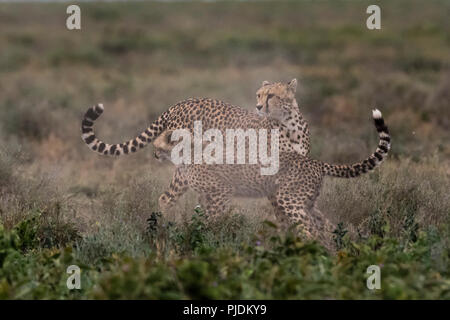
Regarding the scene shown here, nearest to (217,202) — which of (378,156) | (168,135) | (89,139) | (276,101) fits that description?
(168,135)

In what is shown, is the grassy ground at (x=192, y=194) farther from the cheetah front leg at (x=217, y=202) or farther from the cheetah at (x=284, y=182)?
the cheetah at (x=284, y=182)

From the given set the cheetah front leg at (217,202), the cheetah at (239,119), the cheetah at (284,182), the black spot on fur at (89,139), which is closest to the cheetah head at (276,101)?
the cheetah at (239,119)

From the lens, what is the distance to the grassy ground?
4934mm

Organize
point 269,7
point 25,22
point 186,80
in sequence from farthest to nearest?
point 269,7, point 25,22, point 186,80

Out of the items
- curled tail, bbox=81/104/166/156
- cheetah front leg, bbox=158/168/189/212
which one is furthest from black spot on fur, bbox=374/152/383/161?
curled tail, bbox=81/104/166/156

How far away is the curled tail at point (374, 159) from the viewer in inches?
247

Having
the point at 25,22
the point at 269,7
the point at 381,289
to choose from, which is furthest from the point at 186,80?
the point at 269,7

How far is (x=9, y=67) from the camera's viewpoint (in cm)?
1958

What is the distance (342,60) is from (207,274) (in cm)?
1632

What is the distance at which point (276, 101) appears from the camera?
6.52 metres

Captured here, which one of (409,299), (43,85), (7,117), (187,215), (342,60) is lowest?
(409,299)

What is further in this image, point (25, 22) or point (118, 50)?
point (25, 22)

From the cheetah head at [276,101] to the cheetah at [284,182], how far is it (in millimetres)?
325

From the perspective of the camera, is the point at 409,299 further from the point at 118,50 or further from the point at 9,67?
the point at 118,50
